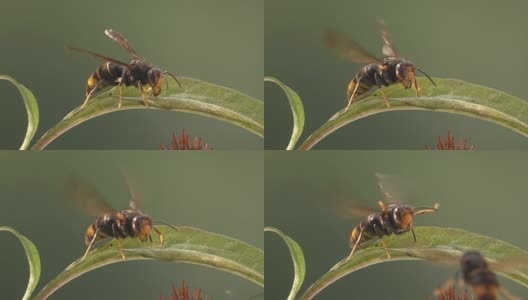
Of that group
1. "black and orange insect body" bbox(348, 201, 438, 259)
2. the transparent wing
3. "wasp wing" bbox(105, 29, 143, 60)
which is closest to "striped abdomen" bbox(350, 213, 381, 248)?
"black and orange insect body" bbox(348, 201, 438, 259)

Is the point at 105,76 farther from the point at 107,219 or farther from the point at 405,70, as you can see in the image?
the point at 405,70

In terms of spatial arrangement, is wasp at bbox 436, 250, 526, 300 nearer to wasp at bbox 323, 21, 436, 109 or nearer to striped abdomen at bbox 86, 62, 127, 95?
wasp at bbox 323, 21, 436, 109

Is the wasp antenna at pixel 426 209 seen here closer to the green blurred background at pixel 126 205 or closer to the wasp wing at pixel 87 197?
the green blurred background at pixel 126 205

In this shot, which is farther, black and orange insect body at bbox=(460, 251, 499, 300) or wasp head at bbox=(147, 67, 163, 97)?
wasp head at bbox=(147, 67, 163, 97)

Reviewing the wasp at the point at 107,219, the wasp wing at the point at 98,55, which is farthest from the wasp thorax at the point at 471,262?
the wasp wing at the point at 98,55

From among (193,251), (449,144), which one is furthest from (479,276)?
(193,251)

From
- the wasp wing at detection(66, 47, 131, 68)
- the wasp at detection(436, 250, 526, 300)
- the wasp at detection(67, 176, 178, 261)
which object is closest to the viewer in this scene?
the wasp at detection(436, 250, 526, 300)
